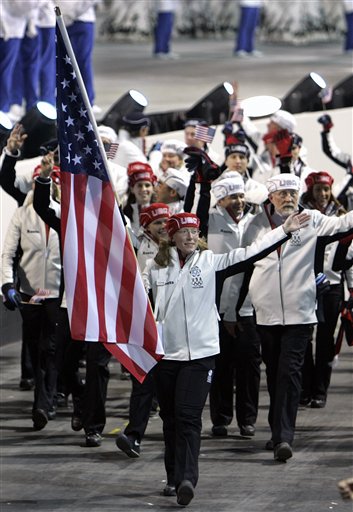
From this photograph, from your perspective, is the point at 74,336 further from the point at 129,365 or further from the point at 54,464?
the point at 54,464

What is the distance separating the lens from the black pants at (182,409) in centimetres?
1128

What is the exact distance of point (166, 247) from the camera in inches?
453

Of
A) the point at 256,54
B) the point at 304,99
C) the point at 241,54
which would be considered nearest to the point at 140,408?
the point at 304,99

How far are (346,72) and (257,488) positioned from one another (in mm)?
18785

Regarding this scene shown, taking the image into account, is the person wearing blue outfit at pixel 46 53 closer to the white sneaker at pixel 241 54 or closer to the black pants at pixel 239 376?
the black pants at pixel 239 376

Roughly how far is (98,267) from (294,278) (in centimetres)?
247

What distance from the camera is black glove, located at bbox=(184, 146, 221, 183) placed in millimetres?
12664

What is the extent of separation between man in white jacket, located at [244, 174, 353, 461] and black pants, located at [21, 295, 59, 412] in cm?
176

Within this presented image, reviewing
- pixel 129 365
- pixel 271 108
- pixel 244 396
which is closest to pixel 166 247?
pixel 129 365

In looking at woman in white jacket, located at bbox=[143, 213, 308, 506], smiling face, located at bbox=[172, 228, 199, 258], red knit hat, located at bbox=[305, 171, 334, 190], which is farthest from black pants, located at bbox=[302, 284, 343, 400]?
smiling face, located at bbox=[172, 228, 199, 258]

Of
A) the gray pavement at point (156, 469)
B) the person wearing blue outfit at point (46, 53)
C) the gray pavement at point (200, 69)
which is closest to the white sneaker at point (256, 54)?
the gray pavement at point (200, 69)

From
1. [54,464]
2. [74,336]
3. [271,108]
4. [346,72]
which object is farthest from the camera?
[346,72]

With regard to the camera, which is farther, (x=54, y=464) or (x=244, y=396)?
(x=244, y=396)

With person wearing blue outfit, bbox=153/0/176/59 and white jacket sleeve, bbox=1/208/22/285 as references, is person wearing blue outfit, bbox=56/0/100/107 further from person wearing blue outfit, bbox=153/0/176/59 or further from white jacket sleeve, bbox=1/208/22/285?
person wearing blue outfit, bbox=153/0/176/59
